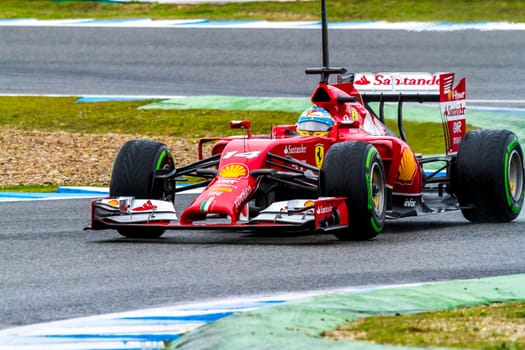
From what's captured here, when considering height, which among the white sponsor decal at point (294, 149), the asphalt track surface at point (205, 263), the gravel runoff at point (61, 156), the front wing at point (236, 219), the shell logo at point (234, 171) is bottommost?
the gravel runoff at point (61, 156)

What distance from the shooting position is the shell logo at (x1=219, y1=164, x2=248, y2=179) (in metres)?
9.77

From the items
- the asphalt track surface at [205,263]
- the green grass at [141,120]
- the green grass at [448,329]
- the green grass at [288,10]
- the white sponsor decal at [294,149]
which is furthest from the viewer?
the green grass at [288,10]

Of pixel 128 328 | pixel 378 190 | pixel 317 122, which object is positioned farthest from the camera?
pixel 317 122

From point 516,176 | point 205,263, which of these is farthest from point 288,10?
point 205,263

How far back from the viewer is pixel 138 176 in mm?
10234

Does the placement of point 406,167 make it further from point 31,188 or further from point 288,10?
point 288,10

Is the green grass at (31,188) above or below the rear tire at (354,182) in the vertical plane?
below

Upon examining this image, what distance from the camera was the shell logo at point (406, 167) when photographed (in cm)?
1070

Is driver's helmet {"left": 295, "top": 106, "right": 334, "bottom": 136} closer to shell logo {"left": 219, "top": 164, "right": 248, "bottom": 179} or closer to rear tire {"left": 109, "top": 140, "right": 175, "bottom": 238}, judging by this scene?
shell logo {"left": 219, "top": 164, "right": 248, "bottom": 179}

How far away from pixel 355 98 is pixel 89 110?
9.01 meters

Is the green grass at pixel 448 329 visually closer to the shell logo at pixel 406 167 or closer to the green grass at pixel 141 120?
the shell logo at pixel 406 167

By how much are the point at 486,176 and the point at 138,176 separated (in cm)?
302

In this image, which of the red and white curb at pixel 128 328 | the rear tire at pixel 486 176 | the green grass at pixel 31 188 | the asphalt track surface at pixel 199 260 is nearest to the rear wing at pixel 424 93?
the rear tire at pixel 486 176

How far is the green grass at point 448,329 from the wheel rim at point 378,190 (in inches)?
130
